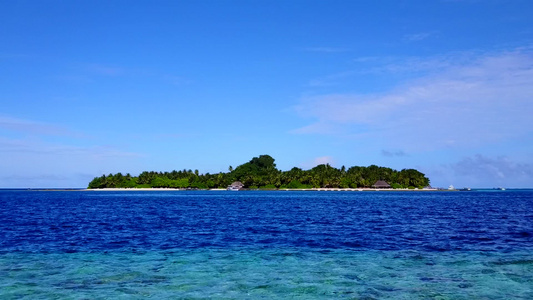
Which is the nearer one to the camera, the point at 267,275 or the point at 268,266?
the point at 267,275

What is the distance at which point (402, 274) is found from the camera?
23.1 meters

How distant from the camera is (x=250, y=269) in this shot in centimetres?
2497

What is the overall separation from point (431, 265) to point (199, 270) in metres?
13.6

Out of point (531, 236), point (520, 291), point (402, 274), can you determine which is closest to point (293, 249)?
point (402, 274)

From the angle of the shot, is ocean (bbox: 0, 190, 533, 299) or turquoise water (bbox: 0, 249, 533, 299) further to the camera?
ocean (bbox: 0, 190, 533, 299)

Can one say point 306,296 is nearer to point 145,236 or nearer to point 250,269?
point 250,269

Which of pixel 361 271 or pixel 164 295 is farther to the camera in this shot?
pixel 361 271

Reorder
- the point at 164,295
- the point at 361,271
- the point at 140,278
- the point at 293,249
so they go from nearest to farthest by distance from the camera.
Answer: the point at 164,295 < the point at 140,278 < the point at 361,271 < the point at 293,249

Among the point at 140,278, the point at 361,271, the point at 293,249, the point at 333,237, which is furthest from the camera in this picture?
the point at 333,237

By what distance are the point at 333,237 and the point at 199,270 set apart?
19.7m

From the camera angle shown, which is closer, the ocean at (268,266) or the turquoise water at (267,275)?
the turquoise water at (267,275)

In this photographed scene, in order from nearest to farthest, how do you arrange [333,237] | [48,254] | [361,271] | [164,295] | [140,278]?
[164,295] < [140,278] < [361,271] < [48,254] < [333,237]

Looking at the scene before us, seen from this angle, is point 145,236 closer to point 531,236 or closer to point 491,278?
point 491,278

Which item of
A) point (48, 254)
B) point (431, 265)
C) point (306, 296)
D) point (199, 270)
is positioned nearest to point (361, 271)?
point (431, 265)
